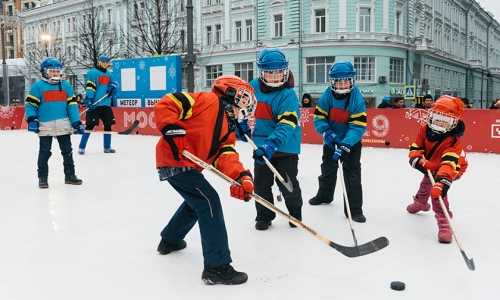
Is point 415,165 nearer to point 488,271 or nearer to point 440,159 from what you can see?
point 440,159

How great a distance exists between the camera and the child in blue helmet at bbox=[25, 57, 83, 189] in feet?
23.7

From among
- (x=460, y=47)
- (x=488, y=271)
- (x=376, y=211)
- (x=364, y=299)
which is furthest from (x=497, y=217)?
(x=460, y=47)

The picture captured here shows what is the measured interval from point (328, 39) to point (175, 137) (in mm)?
29245

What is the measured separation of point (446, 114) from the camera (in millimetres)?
4805

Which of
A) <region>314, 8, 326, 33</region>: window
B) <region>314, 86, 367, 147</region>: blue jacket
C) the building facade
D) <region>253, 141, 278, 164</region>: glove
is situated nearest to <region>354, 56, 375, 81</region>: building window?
the building facade

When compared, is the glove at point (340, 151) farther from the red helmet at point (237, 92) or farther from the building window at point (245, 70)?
the building window at point (245, 70)

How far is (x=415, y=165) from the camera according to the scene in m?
5.04

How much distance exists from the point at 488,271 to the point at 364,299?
3.93 feet

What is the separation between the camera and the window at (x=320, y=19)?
1273 inches

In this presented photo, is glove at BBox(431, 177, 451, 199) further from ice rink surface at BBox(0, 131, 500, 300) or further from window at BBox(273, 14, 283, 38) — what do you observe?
window at BBox(273, 14, 283, 38)

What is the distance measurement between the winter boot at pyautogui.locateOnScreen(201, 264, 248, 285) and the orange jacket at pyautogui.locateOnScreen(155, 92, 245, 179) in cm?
67

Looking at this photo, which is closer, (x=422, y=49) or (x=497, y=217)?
(x=497, y=217)


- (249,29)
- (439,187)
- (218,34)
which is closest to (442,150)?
(439,187)

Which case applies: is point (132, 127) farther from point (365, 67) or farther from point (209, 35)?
point (209, 35)
